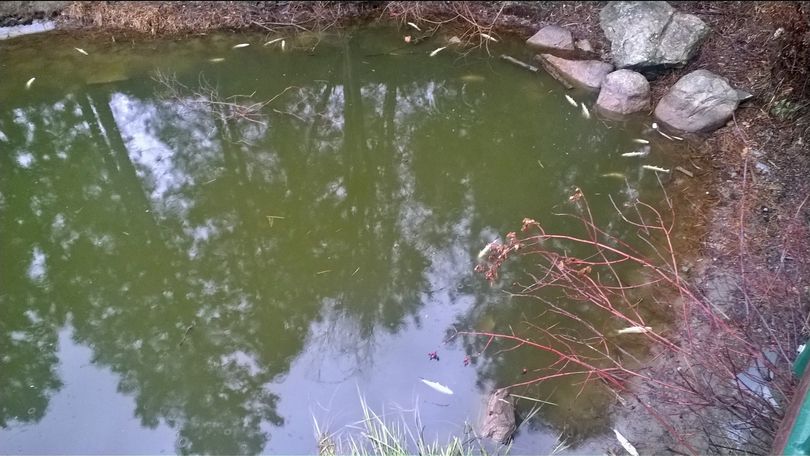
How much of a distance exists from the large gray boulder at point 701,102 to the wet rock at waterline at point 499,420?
3423 mm

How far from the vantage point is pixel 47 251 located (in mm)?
4406

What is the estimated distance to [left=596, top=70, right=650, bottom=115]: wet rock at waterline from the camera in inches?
217

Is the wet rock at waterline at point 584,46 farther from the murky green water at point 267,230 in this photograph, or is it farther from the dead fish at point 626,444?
the dead fish at point 626,444

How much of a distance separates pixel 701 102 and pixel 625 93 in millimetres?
663

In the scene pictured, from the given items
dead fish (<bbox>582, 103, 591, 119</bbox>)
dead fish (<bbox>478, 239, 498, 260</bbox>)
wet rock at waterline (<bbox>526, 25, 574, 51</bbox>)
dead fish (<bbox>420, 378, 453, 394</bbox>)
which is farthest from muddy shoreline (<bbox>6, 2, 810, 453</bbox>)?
dead fish (<bbox>478, 239, 498, 260</bbox>)

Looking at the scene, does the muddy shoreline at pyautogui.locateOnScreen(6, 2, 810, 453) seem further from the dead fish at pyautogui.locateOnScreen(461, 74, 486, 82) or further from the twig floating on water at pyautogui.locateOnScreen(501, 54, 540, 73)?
the dead fish at pyautogui.locateOnScreen(461, 74, 486, 82)

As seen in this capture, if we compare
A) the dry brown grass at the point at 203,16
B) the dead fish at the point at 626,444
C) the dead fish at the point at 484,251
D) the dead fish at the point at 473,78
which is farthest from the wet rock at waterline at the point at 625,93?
the dead fish at the point at 626,444

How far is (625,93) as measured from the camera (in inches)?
217

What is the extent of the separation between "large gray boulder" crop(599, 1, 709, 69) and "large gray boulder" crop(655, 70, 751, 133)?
36cm

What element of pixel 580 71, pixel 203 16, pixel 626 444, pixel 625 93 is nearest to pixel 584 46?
pixel 580 71

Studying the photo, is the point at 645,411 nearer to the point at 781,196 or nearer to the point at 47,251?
the point at 781,196

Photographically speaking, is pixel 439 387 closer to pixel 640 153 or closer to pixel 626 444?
pixel 626 444

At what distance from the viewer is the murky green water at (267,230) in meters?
3.53

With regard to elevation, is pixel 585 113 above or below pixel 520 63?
below
